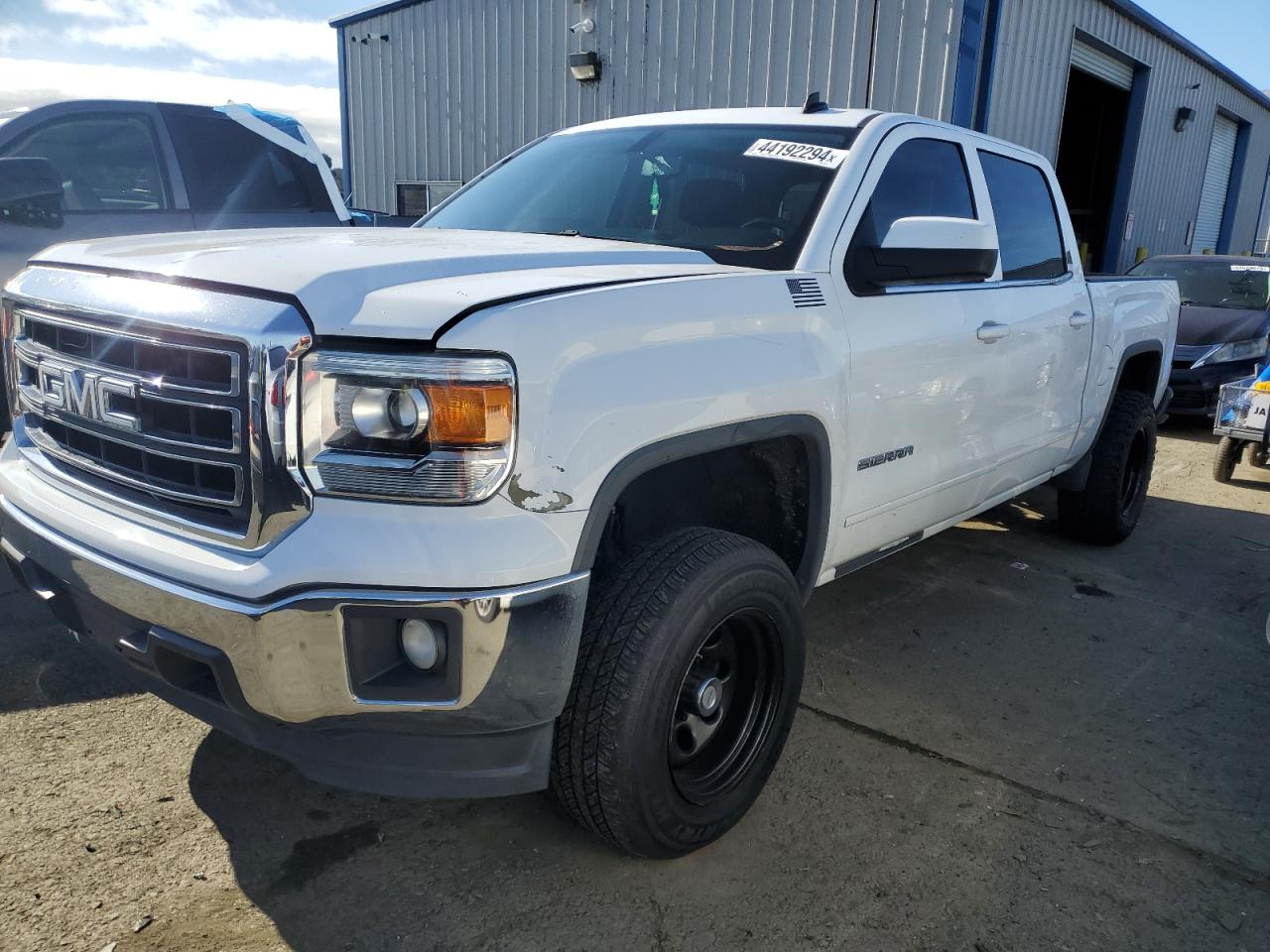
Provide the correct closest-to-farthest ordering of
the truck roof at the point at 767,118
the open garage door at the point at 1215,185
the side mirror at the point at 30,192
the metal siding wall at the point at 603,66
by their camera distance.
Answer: the truck roof at the point at 767,118 → the side mirror at the point at 30,192 → the metal siding wall at the point at 603,66 → the open garage door at the point at 1215,185

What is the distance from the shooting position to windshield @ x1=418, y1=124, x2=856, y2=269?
289 cm

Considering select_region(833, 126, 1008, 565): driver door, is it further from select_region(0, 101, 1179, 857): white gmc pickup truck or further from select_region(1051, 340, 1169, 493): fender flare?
select_region(1051, 340, 1169, 493): fender flare

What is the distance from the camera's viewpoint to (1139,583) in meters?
4.69

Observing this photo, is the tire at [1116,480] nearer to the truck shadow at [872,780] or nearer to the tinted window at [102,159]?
the truck shadow at [872,780]

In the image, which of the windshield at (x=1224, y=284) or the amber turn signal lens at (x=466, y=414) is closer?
the amber turn signal lens at (x=466, y=414)

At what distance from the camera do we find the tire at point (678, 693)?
6.89 ft

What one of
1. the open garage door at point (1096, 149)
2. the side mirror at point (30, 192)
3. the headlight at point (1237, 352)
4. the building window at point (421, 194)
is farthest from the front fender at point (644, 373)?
the building window at point (421, 194)

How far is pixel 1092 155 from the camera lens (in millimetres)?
16500

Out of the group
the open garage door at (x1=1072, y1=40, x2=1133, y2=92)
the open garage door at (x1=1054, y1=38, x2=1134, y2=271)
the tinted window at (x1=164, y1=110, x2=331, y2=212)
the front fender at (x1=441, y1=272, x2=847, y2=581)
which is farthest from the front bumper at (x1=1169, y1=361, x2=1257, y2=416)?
the front fender at (x1=441, y1=272, x2=847, y2=581)

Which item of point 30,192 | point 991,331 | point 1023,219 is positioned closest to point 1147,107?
point 1023,219

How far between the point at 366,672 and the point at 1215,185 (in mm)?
22673

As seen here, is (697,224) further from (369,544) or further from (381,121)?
(381,121)

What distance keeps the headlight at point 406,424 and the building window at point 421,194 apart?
13.7 m

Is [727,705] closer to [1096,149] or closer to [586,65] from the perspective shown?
[586,65]
